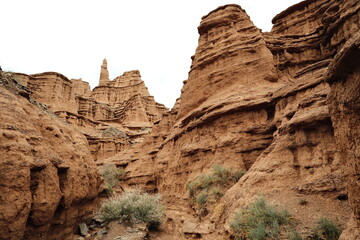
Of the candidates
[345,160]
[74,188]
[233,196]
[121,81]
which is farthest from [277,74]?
[121,81]

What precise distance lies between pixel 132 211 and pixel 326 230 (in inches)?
295

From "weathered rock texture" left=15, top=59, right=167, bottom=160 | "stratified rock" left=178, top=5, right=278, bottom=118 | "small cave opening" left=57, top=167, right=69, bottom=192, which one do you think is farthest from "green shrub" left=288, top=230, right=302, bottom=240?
"weathered rock texture" left=15, top=59, right=167, bottom=160

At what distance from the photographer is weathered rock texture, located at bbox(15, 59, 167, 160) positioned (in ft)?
118

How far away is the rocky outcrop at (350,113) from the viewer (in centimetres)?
→ 336

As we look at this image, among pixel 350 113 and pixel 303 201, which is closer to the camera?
pixel 350 113

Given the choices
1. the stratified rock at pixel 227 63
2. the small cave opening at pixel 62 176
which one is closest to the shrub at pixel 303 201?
the small cave opening at pixel 62 176

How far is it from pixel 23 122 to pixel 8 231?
3.01 metres

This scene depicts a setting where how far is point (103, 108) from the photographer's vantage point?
55281mm

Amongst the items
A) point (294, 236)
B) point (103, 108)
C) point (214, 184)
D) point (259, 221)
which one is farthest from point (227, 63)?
point (103, 108)

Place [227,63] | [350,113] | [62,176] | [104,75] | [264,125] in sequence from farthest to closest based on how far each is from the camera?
[104,75] < [227,63] < [264,125] < [62,176] < [350,113]

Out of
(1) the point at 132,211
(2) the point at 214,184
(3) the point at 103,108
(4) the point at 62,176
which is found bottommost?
(1) the point at 132,211

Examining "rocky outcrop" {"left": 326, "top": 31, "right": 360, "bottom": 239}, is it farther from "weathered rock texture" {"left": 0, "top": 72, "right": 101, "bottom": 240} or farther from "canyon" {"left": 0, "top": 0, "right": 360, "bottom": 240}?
"weathered rock texture" {"left": 0, "top": 72, "right": 101, "bottom": 240}

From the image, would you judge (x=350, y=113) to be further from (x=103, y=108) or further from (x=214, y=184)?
(x=103, y=108)

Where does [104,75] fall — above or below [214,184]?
above
